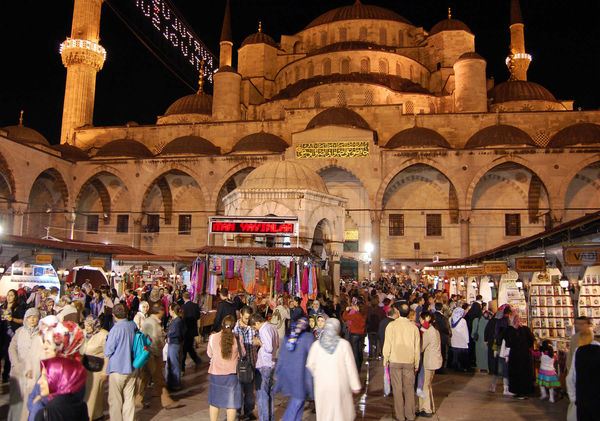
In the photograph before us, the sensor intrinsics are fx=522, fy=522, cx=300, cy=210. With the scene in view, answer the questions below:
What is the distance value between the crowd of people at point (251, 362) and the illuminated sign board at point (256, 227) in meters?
3.13

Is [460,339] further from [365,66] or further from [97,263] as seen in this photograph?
[365,66]

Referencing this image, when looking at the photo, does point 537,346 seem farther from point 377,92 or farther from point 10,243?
point 377,92

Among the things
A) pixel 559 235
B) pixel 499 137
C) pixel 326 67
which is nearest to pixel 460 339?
pixel 559 235

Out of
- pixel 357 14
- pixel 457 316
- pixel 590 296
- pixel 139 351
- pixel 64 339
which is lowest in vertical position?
pixel 139 351

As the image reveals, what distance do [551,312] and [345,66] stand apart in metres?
21.0

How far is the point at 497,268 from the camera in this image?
986 cm

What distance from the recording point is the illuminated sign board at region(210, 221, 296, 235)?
10.5 metres

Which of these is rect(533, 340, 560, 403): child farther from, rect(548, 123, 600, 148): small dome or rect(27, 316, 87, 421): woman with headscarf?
rect(548, 123, 600, 148): small dome

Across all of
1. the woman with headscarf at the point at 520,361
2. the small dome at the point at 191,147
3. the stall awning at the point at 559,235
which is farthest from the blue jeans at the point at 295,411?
the small dome at the point at 191,147

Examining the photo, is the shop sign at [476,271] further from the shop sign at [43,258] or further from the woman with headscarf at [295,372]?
the shop sign at [43,258]

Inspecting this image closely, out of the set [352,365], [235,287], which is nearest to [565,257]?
[352,365]

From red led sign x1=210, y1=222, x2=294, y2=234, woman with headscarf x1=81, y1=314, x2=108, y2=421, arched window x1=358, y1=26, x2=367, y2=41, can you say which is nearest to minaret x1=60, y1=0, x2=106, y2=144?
arched window x1=358, y1=26, x2=367, y2=41

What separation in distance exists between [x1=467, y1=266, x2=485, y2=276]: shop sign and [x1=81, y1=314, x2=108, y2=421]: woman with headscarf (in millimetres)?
8036

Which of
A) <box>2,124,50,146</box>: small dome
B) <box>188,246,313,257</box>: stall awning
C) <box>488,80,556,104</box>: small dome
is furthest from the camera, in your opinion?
<box>488,80,556,104</box>: small dome
